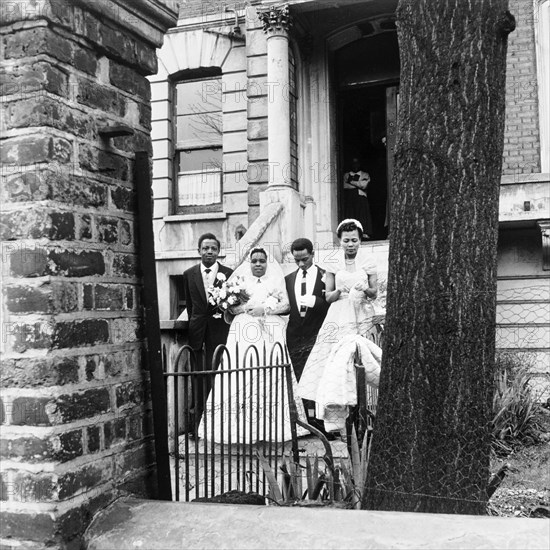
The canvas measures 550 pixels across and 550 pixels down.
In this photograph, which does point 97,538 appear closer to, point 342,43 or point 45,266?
point 45,266

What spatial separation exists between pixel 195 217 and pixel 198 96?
260cm

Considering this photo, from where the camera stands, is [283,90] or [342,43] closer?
[283,90]

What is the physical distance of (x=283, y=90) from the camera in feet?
36.2

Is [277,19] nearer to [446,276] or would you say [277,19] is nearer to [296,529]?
[446,276]

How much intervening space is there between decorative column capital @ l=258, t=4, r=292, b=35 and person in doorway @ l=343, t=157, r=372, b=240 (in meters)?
2.84

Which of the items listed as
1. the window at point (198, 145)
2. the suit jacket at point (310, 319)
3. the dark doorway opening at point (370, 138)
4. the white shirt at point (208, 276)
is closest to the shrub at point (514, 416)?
the suit jacket at point (310, 319)

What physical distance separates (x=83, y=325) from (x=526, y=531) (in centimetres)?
159

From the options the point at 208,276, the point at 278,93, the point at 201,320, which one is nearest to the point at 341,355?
the point at 201,320

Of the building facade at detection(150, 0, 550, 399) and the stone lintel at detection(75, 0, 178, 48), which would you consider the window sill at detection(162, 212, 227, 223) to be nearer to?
the building facade at detection(150, 0, 550, 399)

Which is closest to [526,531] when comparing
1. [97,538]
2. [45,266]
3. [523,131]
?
[97,538]

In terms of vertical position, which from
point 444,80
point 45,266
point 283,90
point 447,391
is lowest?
point 447,391

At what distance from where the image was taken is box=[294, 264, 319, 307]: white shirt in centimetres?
743

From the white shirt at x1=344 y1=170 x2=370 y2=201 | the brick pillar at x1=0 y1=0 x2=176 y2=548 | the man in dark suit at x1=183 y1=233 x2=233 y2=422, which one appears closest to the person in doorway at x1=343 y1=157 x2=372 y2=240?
the white shirt at x1=344 y1=170 x2=370 y2=201

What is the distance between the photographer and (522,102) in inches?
415
